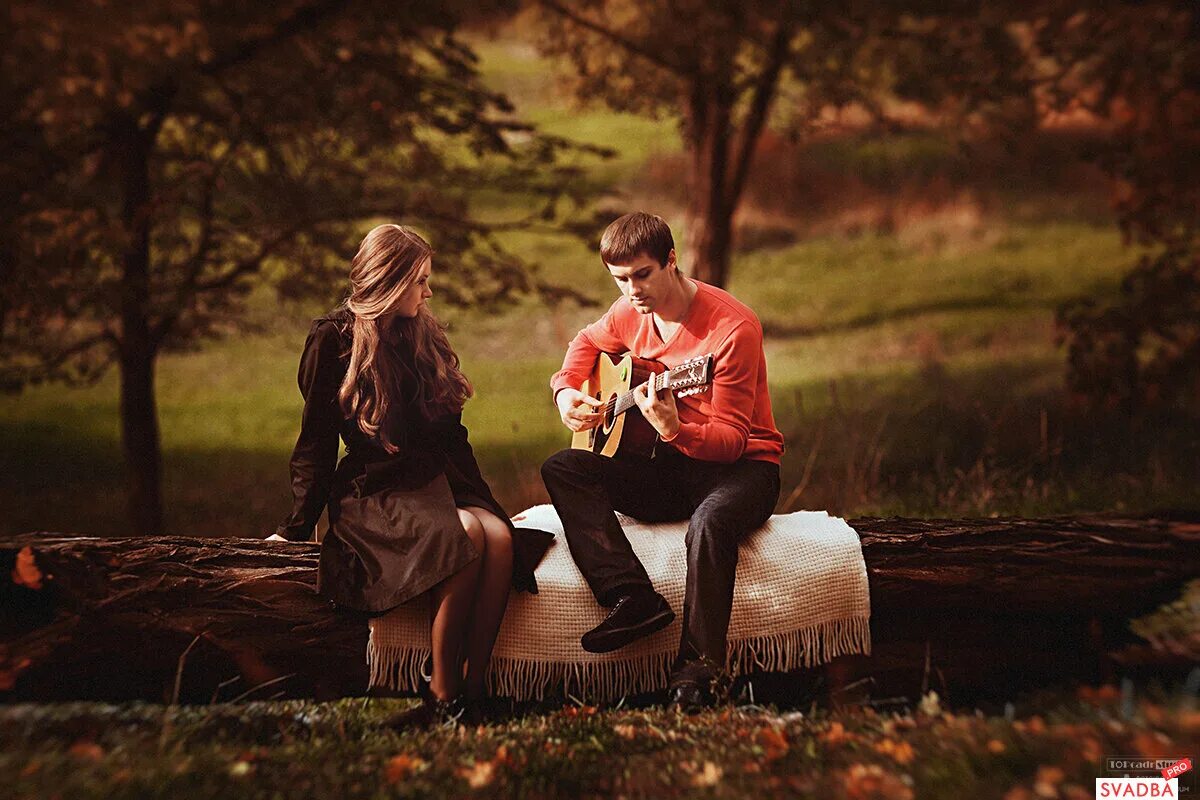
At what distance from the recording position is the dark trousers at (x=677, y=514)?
13.0 feet

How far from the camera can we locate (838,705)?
3.98 m

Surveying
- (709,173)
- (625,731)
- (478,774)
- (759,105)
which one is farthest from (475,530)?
(759,105)

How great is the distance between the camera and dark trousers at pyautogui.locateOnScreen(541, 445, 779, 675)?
156 inches

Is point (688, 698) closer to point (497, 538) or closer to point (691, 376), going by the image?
point (497, 538)

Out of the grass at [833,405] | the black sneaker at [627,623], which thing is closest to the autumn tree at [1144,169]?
the grass at [833,405]

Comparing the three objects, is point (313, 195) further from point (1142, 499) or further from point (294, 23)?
point (1142, 499)

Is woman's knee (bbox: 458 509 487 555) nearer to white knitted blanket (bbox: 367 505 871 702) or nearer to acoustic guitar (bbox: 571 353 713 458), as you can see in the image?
white knitted blanket (bbox: 367 505 871 702)

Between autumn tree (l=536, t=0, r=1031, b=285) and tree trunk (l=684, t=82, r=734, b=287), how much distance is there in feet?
0.03

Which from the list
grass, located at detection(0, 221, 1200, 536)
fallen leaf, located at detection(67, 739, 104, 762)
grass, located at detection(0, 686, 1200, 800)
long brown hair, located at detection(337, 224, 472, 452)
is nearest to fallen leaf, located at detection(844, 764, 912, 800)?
grass, located at detection(0, 686, 1200, 800)

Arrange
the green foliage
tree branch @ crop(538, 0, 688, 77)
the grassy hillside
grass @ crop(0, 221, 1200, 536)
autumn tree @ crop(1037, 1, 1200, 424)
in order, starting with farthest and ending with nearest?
tree branch @ crop(538, 0, 688, 77)
the grassy hillside
grass @ crop(0, 221, 1200, 536)
autumn tree @ crop(1037, 1, 1200, 424)
the green foliage

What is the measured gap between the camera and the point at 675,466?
4.39 metres

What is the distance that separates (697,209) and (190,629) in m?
5.92

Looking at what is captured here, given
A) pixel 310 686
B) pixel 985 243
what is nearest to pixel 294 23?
pixel 310 686

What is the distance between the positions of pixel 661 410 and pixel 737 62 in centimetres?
534
